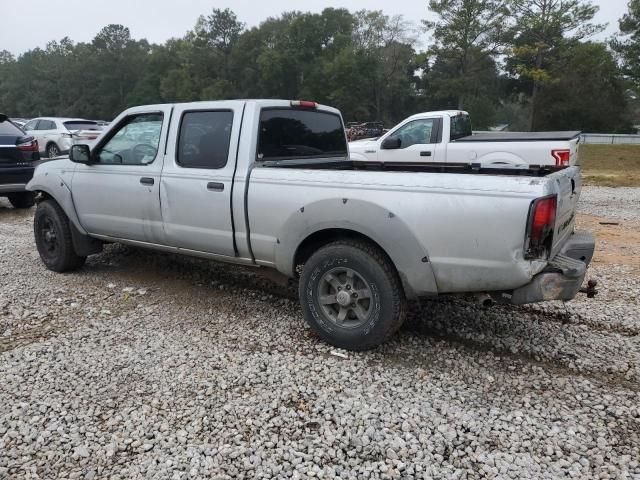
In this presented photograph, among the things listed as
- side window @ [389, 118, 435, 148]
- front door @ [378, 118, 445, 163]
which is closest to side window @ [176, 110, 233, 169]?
front door @ [378, 118, 445, 163]

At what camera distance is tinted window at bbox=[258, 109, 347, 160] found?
168 inches

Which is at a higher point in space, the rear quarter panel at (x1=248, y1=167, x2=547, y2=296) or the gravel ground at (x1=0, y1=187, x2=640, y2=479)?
the rear quarter panel at (x1=248, y1=167, x2=547, y2=296)

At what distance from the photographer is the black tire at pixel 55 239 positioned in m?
5.45

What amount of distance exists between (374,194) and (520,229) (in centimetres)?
97

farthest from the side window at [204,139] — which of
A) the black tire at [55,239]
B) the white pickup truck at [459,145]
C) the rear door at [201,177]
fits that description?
the white pickup truck at [459,145]

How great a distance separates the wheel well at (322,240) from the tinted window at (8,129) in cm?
754

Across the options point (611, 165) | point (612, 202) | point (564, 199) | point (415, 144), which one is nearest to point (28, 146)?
point (415, 144)

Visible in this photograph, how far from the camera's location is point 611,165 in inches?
770

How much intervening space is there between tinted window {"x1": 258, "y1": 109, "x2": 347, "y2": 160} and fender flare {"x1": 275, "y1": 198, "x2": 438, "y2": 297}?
828mm

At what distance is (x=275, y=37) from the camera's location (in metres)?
69.4

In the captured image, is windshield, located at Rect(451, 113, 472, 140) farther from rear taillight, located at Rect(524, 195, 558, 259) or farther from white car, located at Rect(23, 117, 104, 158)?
white car, located at Rect(23, 117, 104, 158)

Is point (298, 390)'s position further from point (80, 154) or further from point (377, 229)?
point (80, 154)

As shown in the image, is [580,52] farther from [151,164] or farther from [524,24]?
[151,164]

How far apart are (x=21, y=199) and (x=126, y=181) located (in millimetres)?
6474
